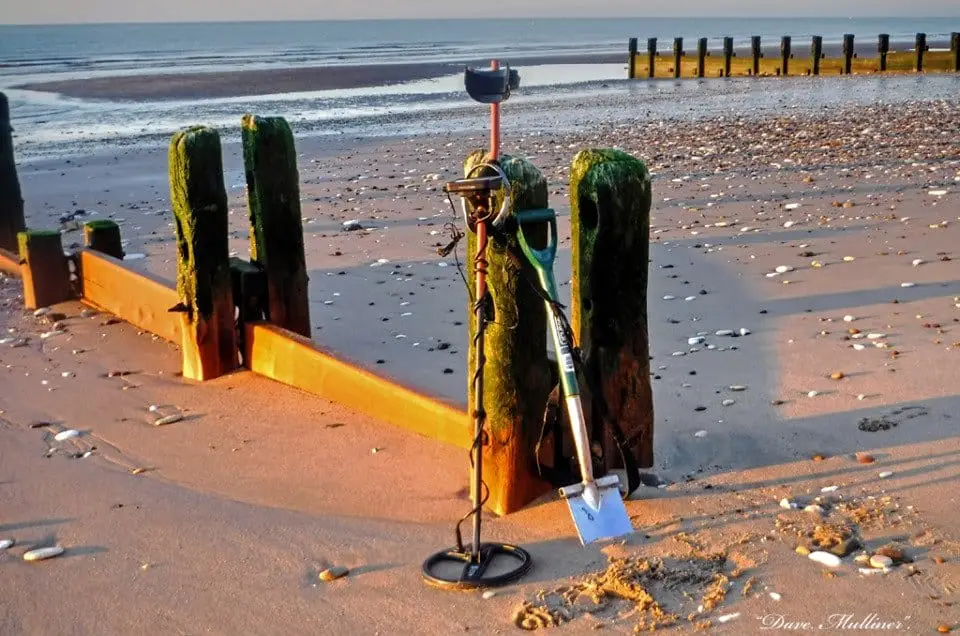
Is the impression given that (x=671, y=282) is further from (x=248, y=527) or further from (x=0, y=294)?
(x=0, y=294)

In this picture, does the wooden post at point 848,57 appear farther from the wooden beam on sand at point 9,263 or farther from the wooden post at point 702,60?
the wooden beam on sand at point 9,263

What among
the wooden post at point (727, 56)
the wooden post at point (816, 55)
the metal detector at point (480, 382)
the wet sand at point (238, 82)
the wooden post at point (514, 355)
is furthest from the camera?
the wooden post at point (727, 56)

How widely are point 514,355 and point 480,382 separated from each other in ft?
1.25

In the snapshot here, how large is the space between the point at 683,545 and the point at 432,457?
133 cm

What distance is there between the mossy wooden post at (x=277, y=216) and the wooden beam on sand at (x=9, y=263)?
3.63 m

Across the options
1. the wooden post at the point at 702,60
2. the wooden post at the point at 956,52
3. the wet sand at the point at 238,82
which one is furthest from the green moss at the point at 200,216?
the wooden post at the point at 702,60

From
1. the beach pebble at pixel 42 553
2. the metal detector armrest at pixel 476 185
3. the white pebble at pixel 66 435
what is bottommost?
the white pebble at pixel 66 435

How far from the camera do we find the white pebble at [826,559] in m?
3.61

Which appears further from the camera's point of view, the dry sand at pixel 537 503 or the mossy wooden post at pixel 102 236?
the mossy wooden post at pixel 102 236

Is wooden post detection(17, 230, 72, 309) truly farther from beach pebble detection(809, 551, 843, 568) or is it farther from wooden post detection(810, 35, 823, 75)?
wooden post detection(810, 35, 823, 75)

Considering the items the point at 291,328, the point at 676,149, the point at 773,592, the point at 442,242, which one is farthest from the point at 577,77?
the point at 773,592

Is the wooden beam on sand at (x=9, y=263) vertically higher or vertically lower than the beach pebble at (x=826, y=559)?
higher

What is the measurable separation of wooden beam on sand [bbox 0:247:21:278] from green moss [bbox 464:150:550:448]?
19.7ft

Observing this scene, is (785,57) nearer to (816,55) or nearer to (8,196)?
(816,55)
